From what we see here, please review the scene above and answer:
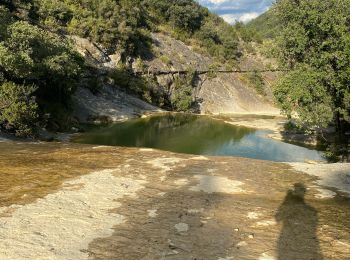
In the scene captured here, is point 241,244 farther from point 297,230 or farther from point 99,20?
point 99,20

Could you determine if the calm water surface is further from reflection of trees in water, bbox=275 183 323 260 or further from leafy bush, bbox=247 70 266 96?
leafy bush, bbox=247 70 266 96

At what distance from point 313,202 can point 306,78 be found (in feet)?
60.7

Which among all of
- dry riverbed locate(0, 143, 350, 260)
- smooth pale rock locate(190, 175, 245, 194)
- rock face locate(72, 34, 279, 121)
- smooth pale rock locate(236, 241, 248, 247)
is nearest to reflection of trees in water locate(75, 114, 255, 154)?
rock face locate(72, 34, 279, 121)

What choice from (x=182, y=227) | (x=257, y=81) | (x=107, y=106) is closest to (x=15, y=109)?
(x=182, y=227)

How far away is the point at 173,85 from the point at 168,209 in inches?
2427

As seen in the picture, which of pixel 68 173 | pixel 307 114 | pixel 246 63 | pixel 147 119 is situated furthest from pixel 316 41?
pixel 246 63

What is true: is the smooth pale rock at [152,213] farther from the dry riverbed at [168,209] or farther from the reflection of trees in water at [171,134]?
the reflection of trees in water at [171,134]

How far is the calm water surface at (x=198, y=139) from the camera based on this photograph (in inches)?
1401

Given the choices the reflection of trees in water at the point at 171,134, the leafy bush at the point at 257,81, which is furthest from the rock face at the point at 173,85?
the reflection of trees in water at the point at 171,134

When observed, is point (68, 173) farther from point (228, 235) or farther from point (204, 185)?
point (228, 235)

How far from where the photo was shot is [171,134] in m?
45.8

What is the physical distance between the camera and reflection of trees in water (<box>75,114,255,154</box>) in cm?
3838

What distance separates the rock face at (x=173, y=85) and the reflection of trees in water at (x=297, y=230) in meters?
40.6

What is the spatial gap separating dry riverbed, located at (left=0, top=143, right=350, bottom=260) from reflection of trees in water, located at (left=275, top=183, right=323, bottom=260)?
29 millimetres
